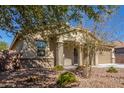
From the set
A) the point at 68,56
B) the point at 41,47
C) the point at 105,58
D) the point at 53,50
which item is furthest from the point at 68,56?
the point at 105,58

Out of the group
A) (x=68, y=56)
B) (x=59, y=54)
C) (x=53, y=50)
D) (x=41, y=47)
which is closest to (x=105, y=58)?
(x=68, y=56)

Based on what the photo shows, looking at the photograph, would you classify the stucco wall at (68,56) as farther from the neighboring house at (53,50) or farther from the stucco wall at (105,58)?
the stucco wall at (105,58)

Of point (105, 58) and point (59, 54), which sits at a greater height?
point (59, 54)

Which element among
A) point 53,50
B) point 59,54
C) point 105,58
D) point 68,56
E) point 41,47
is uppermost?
point 41,47

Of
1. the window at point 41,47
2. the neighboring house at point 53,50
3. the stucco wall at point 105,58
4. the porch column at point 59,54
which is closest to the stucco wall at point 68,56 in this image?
the neighboring house at point 53,50

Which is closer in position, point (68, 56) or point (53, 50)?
point (53, 50)

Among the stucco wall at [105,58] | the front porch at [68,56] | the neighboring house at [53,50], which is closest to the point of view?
the neighboring house at [53,50]

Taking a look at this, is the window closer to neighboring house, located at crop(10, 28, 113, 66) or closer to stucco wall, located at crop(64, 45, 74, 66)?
neighboring house, located at crop(10, 28, 113, 66)

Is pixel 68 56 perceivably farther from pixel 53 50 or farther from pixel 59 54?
pixel 53 50

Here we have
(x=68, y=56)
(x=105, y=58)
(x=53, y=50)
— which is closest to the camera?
(x=53, y=50)

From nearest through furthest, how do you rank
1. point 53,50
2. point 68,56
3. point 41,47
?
point 41,47 → point 53,50 → point 68,56

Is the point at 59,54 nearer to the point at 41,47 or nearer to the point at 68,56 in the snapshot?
the point at 41,47

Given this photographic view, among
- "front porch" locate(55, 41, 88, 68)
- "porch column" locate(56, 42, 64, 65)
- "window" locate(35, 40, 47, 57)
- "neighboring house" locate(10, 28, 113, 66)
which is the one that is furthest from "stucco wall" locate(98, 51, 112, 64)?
"window" locate(35, 40, 47, 57)

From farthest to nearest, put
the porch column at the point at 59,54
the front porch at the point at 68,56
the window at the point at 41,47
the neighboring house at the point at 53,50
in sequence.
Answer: the front porch at the point at 68,56, the porch column at the point at 59,54, the window at the point at 41,47, the neighboring house at the point at 53,50
